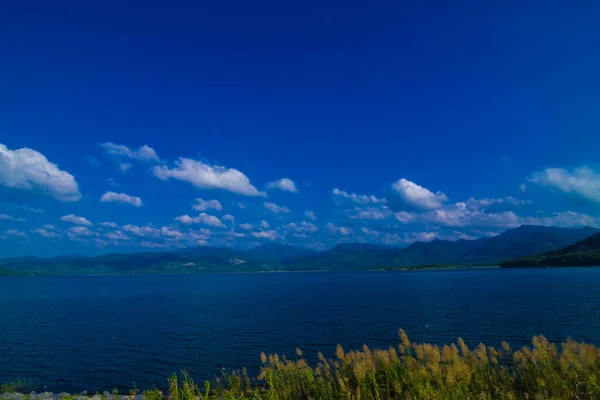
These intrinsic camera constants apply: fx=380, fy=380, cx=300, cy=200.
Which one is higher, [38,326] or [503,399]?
[503,399]

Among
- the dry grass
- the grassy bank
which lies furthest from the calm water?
the dry grass

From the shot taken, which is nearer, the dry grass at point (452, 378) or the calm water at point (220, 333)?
the dry grass at point (452, 378)

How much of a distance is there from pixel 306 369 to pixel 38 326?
63.7 m

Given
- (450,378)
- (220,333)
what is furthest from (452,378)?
(220,333)

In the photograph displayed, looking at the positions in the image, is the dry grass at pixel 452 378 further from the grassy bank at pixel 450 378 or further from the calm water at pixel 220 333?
the calm water at pixel 220 333

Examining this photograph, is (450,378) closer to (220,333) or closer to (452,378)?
(452,378)

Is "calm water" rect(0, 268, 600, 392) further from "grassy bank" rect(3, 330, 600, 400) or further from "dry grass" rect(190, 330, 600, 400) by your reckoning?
"dry grass" rect(190, 330, 600, 400)

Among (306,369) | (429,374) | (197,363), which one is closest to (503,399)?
(429,374)

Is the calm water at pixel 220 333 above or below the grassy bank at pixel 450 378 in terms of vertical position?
below

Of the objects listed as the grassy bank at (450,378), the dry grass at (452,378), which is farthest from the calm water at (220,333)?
the dry grass at (452,378)

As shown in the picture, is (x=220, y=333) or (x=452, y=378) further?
(x=220, y=333)

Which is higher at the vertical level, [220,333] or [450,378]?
[450,378]

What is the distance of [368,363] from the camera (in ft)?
53.0

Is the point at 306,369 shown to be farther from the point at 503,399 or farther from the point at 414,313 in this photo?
the point at 414,313
